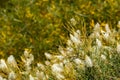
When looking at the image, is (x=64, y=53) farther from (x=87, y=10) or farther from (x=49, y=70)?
(x=87, y=10)

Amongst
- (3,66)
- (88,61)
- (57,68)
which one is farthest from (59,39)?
(88,61)

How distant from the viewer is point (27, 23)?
20.2ft

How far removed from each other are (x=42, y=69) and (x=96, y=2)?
1793 millimetres

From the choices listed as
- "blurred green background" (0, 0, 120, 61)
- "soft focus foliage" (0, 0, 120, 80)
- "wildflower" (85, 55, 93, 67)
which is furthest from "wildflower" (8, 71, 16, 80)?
"blurred green background" (0, 0, 120, 61)

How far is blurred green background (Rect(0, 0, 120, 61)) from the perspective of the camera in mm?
5988

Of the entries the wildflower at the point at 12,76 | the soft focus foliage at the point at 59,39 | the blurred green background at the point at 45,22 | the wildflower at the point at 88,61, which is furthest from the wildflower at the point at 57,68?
the blurred green background at the point at 45,22

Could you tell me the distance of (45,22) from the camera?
20.2 ft

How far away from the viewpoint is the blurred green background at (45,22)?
599 centimetres

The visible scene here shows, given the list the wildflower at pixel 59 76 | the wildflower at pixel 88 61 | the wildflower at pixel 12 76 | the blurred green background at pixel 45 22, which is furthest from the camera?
the blurred green background at pixel 45 22

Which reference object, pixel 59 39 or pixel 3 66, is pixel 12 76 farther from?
pixel 59 39

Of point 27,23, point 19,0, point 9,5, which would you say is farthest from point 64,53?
point 9,5

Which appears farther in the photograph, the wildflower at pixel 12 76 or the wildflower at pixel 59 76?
the wildflower at pixel 12 76

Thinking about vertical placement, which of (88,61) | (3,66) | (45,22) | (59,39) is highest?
(45,22)

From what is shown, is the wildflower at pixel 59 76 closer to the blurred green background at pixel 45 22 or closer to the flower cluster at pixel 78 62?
the flower cluster at pixel 78 62
